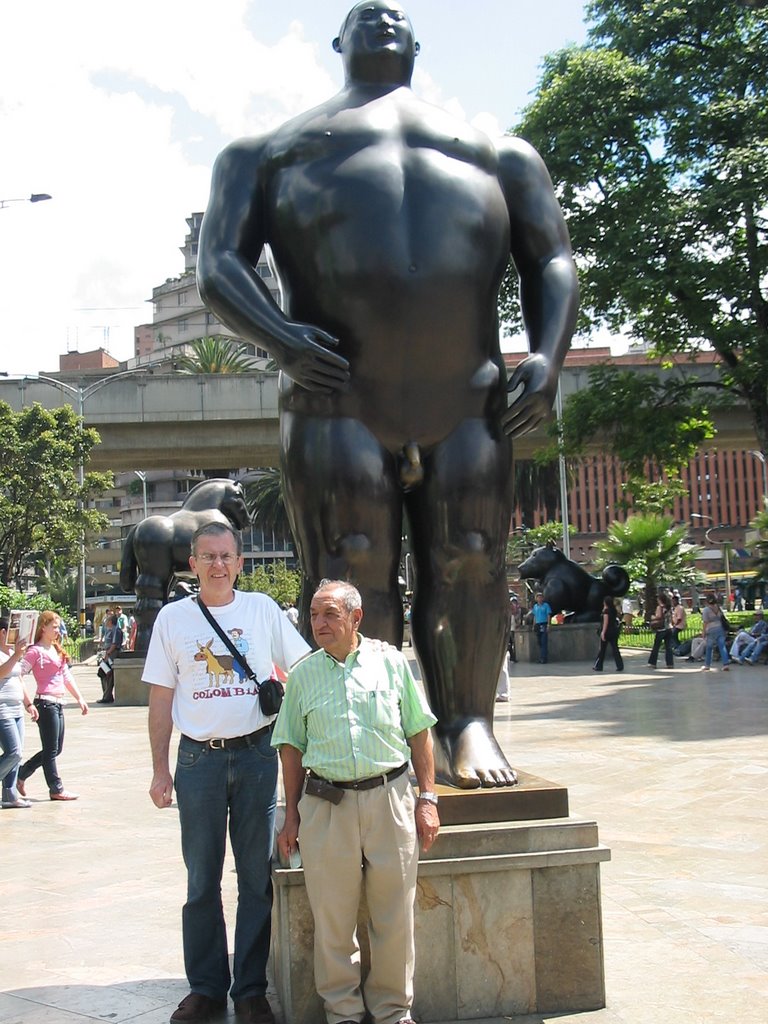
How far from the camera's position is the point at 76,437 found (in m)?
28.7

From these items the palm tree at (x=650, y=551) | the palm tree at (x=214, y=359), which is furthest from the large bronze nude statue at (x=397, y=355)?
the palm tree at (x=214, y=359)

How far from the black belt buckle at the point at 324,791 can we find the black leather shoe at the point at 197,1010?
79 cm

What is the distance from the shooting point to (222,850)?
3248 millimetres

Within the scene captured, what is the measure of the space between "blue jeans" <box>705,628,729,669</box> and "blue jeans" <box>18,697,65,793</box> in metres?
12.7

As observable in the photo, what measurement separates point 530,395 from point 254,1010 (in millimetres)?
1937

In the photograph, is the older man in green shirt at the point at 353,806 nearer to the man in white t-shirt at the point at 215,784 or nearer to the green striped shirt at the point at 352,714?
the green striped shirt at the point at 352,714

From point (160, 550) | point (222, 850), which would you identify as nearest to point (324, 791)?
point (222, 850)

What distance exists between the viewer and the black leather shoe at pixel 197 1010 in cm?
316

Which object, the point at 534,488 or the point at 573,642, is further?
the point at 534,488

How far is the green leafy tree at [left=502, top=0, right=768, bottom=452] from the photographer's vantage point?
18.1 meters

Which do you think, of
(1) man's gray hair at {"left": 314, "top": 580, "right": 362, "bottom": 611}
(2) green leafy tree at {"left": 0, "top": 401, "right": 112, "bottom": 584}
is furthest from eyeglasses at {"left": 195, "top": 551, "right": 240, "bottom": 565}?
(2) green leafy tree at {"left": 0, "top": 401, "right": 112, "bottom": 584}

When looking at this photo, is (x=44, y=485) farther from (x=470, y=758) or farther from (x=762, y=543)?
(x=470, y=758)

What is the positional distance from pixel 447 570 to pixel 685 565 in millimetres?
27935

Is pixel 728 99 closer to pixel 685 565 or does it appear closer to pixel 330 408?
pixel 685 565
